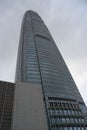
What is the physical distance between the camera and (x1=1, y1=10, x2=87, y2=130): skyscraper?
63.2m

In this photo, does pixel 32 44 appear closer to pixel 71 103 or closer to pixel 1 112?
pixel 71 103

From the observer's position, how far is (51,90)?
341 feet

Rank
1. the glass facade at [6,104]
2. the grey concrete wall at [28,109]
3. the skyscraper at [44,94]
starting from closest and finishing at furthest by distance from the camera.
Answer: the glass facade at [6,104]
the grey concrete wall at [28,109]
the skyscraper at [44,94]

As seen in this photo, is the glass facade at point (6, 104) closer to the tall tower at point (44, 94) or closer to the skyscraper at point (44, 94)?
the skyscraper at point (44, 94)

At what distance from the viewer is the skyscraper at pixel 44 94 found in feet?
207

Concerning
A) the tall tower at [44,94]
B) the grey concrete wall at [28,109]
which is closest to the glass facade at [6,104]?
the grey concrete wall at [28,109]

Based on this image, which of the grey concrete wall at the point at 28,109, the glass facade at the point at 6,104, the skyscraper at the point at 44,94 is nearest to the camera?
the glass facade at the point at 6,104

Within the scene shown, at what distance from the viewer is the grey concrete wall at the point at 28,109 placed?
194 ft

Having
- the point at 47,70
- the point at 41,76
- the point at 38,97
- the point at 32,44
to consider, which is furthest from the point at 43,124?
the point at 32,44

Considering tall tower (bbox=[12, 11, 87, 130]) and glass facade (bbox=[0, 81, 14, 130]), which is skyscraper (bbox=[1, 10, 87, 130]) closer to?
tall tower (bbox=[12, 11, 87, 130])

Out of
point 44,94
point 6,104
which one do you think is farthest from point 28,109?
point 44,94

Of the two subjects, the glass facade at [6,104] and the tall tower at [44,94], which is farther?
the tall tower at [44,94]

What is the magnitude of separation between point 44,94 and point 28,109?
1370 inches

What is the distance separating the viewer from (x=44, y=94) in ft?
325
